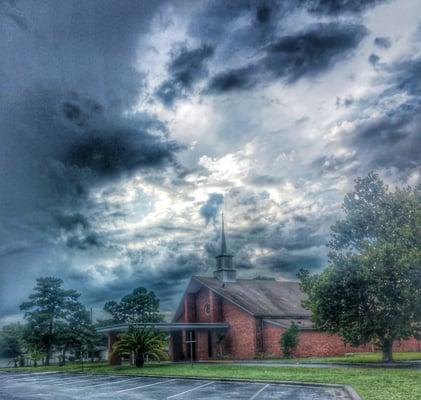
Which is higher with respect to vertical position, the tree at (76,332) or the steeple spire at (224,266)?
the steeple spire at (224,266)

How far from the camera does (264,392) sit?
1521cm

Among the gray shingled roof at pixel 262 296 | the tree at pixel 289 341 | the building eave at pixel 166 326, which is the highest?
the gray shingled roof at pixel 262 296

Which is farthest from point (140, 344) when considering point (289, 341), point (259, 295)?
point (259, 295)

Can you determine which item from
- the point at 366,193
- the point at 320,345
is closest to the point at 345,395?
the point at 366,193

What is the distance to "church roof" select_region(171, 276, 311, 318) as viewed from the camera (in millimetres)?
41812

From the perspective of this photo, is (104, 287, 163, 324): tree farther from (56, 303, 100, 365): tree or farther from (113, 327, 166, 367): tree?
(113, 327, 166, 367): tree

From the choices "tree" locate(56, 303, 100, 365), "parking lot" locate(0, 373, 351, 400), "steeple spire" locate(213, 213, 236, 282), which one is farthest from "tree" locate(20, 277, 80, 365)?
"parking lot" locate(0, 373, 351, 400)

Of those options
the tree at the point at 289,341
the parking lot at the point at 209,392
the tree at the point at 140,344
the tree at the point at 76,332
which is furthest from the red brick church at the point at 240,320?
the parking lot at the point at 209,392

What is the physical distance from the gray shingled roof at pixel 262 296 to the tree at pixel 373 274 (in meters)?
14.0

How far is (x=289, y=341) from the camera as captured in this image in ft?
120

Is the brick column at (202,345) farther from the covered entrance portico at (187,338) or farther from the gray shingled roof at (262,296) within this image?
the gray shingled roof at (262,296)

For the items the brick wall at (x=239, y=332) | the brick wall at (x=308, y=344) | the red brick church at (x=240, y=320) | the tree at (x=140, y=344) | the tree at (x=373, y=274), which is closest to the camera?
the tree at (x=373, y=274)

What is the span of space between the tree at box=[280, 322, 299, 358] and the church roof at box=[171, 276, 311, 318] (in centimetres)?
Answer: 396

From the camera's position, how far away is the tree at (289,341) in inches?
1439
